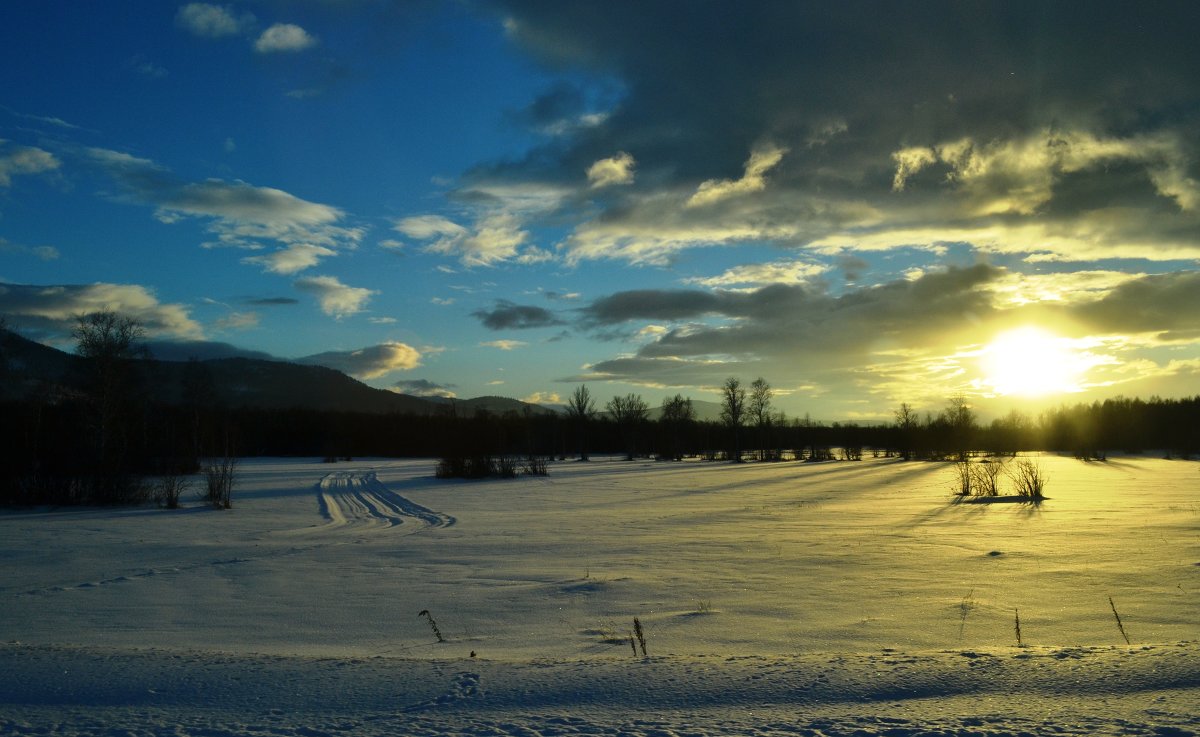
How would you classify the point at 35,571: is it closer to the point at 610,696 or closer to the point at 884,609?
the point at 610,696

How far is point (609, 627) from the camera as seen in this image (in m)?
7.82

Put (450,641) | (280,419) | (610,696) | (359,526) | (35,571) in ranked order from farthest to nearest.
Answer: (280,419), (359,526), (35,571), (450,641), (610,696)

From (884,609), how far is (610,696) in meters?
4.68

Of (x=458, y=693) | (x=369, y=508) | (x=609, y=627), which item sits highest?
(x=458, y=693)

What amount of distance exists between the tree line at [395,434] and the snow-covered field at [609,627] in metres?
8.85

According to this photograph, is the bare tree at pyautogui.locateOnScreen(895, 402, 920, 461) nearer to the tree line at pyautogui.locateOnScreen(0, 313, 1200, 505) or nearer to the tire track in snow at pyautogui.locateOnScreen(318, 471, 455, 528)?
the tree line at pyautogui.locateOnScreen(0, 313, 1200, 505)

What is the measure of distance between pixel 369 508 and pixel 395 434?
80666 mm

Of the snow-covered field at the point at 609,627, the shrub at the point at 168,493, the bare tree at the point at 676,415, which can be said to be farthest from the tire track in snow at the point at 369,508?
the bare tree at the point at 676,415

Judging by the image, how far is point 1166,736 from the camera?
417cm

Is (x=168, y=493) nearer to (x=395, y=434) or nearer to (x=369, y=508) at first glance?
(x=369, y=508)

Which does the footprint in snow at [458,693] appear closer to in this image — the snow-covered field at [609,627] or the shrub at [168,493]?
the snow-covered field at [609,627]

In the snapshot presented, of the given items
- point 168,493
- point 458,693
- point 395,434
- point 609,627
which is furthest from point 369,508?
point 395,434

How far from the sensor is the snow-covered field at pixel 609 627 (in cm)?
464

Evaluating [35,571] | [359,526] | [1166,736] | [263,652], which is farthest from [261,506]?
[1166,736]
